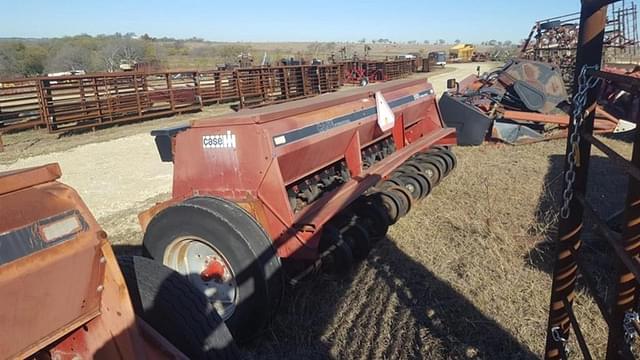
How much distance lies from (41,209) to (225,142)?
199 cm

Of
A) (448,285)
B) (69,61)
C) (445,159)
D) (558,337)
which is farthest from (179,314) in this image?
(69,61)

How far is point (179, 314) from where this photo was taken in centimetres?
237

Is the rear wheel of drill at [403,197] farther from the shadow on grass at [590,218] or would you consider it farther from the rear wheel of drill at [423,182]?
the shadow on grass at [590,218]

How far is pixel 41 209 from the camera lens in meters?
1.52

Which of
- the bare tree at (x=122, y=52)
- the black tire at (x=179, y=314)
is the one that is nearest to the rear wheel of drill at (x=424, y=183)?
the black tire at (x=179, y=314)

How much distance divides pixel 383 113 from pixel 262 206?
7.82 ft

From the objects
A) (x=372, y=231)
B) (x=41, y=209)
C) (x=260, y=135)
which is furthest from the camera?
(x=372, y=231)

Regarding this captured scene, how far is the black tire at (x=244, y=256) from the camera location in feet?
10.0

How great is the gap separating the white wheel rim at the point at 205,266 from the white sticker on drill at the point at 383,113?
2.61 metres

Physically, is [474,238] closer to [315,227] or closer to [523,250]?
[523,250]

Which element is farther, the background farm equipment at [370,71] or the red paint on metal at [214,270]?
the background farm equipment at [370,71]

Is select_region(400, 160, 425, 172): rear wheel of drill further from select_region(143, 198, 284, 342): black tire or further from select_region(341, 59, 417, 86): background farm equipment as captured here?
select_region(341, 59, 417, 86): background farm equipment

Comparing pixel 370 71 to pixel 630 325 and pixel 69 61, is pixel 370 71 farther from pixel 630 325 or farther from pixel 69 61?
pixel 69 61

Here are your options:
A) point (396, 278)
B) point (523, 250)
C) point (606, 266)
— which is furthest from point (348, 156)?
point (606, 266)
